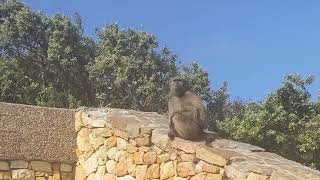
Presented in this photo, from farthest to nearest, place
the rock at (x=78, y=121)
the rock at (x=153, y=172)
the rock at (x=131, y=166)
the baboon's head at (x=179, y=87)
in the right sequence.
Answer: the rock at (x=78, y=121), the rock at (x=131, y=166), the rock at (x=153, y=172), the baboon's head at (x=179, y=87)

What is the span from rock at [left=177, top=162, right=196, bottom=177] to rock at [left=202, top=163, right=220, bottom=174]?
183 millimetres

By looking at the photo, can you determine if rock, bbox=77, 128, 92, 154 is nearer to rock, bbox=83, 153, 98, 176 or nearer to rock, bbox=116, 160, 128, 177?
rock, bbox=83, 153, 98, 176

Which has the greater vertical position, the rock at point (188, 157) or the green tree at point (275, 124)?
the green tree at point (275, 124)

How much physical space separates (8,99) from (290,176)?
8802mm

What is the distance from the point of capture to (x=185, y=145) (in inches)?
289

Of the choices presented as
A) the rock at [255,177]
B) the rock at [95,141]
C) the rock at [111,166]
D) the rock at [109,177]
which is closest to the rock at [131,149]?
the rock at [111,166]

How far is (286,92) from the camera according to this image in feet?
41.7

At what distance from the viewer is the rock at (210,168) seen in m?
6.90

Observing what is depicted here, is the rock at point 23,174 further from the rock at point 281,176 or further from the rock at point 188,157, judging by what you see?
the rock at point 281,176

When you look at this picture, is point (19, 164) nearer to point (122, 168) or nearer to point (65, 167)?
point (65, 167)

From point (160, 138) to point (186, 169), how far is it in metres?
0.66

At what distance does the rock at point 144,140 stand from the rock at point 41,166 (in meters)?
1.52

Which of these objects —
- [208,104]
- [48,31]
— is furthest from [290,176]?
[48,31]

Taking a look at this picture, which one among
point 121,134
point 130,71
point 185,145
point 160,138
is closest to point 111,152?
point 121,134
